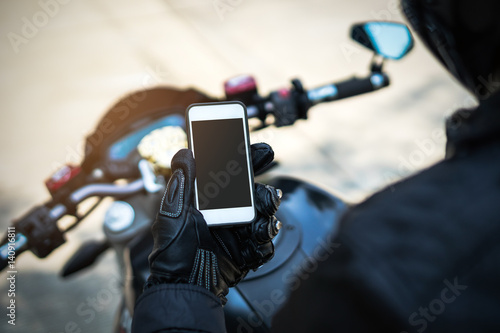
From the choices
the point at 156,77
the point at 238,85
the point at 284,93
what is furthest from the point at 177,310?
the point at 156,77

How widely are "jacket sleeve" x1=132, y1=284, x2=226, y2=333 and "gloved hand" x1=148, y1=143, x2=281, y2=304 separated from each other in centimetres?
5

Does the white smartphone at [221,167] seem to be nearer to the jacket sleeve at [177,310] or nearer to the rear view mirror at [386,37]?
the jacket sleeve at [177,310]

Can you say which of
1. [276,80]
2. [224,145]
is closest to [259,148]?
[224,145]

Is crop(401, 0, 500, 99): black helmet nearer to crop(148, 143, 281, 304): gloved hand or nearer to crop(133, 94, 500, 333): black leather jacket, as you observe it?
crop(133, 94, 500, 333): black leather jacket

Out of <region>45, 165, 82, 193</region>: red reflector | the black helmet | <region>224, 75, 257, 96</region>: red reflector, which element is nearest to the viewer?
the black helmet

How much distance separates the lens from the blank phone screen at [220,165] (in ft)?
3.75

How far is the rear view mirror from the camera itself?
1.68 metres

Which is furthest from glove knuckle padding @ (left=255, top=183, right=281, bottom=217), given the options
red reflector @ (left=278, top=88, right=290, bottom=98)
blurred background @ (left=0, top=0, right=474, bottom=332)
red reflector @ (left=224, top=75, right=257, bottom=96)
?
blurred background @ (left=0, top=0, right=474, bottom=332)

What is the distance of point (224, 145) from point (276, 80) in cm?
273

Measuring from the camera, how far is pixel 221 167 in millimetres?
1142

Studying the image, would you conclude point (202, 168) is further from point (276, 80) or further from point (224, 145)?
point (276, 80)

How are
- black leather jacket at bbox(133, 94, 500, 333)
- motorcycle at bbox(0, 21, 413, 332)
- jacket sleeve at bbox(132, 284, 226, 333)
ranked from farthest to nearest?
motorcycle at bbox(0, 21, 413, 332) → jacket sleeve at bbox(132, 284, 226, 333) → black leather jacket at bbox(133, 94, 500, 333)

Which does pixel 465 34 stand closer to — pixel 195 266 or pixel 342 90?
pixel 342 90

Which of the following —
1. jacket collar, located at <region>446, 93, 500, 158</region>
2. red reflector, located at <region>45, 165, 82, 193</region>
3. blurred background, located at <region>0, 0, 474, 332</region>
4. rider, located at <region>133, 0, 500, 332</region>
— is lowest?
blurred background, located at <region>0, 0, 474, 332</region>
